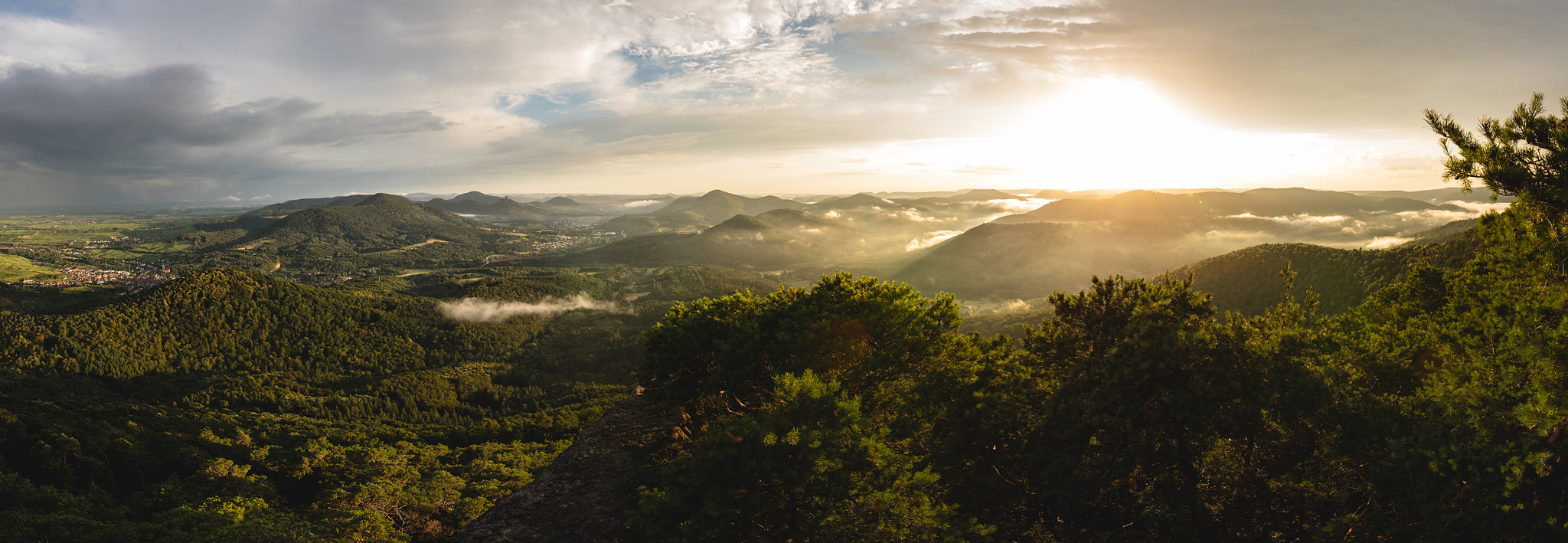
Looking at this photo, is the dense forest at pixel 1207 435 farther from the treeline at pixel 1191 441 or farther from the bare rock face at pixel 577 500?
the bare rock face at pixel 577 500

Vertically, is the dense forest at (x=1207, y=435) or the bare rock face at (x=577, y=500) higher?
Answer: the dense forest at (x=1207, y=435)

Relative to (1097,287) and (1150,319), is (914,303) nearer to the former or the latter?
(1097,287)

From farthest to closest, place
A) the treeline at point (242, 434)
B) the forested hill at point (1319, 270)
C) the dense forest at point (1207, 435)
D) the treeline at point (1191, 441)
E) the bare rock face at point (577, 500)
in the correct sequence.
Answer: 1. the forested hill at point (1319, 270)
2. the treeline at point (242, 434)
3. the bare rock face at point (577, 500)
4. the treeline at point (1191, 441)
5. the dense forest at point (1207, 435)

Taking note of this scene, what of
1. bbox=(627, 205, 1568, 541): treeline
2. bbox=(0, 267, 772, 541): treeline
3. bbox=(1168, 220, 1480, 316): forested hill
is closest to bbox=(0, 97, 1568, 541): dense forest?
bbox=(627, 205, 1568, 541): treeline

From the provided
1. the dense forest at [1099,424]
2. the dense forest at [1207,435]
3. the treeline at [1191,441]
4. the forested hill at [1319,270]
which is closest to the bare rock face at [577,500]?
the dense forest at [1099,424]

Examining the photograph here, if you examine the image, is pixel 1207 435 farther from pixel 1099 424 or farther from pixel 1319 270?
pixel 1319 270

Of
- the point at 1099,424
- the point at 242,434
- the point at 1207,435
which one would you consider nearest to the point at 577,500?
the point at 1099,424

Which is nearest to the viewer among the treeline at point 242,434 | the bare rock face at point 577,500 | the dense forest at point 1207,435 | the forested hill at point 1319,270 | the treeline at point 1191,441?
the dense forest at point 1207,435
